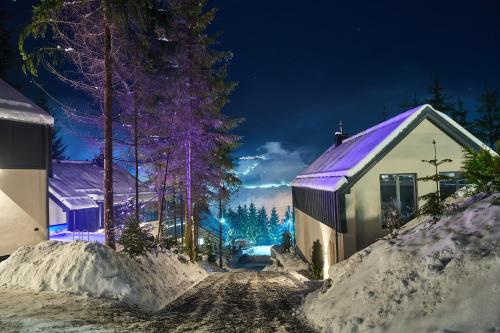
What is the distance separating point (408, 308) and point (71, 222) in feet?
88.6

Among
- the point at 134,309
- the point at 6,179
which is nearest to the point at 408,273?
the point at 134,309

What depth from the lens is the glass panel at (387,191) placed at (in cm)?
1545

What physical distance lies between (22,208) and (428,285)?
14655mm

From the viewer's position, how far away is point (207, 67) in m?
22.9

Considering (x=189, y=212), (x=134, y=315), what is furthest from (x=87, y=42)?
(x=189, y=212)

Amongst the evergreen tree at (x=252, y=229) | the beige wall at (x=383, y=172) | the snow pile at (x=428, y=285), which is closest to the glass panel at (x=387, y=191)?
the beige wall at (x=383, y=172)

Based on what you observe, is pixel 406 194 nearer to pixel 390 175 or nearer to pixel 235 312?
pixel 390 175

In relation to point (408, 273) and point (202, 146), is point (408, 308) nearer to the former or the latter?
point (408, 273)

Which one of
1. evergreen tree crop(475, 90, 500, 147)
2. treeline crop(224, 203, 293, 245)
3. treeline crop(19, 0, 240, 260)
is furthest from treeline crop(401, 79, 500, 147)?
treeline crop(224, 203, 293, 245)

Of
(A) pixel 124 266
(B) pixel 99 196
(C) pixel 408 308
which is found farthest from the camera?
(B) pixel 99 196

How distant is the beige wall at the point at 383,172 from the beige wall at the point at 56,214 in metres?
21.2

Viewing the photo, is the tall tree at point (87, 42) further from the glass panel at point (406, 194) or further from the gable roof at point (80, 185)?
the gable roof at point (80, 185)

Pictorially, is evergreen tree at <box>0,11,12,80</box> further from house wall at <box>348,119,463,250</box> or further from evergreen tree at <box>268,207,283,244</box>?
evergreen tree at <box>268,207,283,244</box>

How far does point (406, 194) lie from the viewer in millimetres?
15727
